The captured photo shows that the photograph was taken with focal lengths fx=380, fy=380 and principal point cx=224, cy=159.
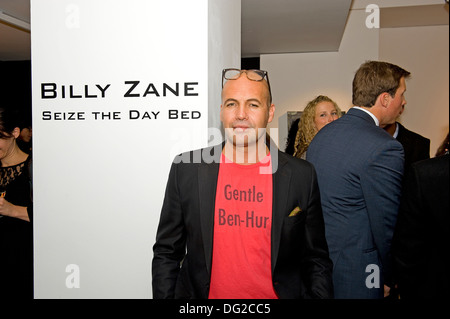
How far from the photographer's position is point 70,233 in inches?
87.0

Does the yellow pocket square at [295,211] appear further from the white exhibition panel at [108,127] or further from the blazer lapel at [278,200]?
the white exhibition panel at [108,127]

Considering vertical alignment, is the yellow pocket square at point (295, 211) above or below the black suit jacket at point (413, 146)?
below

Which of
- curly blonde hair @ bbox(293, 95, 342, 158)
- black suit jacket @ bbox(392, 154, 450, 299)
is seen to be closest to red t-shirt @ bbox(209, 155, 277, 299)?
black suit jacket @ bbox(392, 154, 450, 299)

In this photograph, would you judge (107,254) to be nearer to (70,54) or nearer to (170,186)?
(170,186)

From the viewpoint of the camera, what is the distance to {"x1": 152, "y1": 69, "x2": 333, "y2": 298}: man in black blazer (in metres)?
1.57

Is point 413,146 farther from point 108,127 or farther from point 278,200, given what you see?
point 108,127

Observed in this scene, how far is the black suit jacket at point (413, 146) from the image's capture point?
415 centimetres

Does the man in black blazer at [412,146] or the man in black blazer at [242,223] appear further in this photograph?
the man in black blazer at [412,146]

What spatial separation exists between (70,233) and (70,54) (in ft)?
3.39

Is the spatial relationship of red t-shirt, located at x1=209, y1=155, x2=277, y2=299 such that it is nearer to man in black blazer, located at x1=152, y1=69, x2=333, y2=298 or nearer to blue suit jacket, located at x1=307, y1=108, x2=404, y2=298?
man in black blazer, located at x1=152, y1=69, x2=333, y2=298

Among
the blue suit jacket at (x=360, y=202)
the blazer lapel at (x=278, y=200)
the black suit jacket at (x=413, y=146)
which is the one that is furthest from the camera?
the black suit jacket at (x=413, y=146)

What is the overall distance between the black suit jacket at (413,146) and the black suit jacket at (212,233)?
2.96m

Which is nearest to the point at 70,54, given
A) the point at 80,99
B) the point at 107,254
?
the point at 80,99

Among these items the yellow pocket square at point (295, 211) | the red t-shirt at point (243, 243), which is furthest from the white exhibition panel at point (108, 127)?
the yellow pocket square at point (295, 211)
